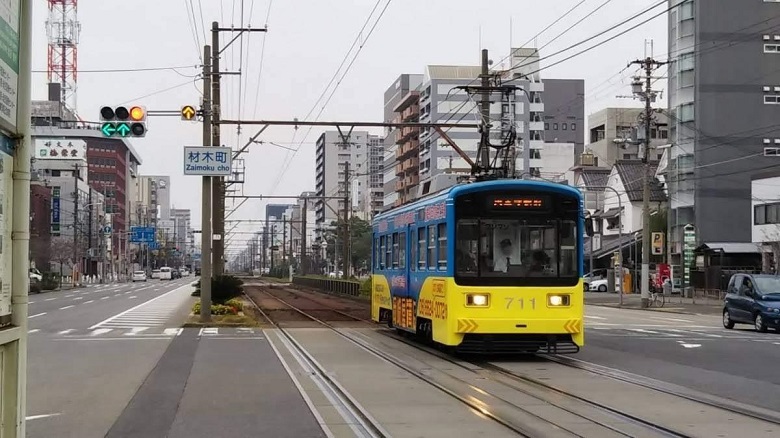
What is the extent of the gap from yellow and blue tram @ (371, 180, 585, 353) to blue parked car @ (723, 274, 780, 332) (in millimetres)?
12108

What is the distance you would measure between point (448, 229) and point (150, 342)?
904cm

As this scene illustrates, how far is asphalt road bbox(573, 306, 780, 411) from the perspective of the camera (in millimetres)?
13242

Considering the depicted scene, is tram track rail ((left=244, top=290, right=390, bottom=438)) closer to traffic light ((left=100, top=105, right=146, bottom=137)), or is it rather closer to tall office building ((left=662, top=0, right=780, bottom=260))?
traffic light ((left=100, top=105, right=146, bottom=137))

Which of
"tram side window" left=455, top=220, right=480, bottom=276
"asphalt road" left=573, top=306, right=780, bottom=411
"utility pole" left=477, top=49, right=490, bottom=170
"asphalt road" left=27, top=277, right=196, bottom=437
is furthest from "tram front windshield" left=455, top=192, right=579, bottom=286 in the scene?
"utility pole" left=477, top=49, right=490, bottom=170

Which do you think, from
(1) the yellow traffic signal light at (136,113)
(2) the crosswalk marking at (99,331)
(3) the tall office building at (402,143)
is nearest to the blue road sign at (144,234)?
(3) the tall office building at (402,143)

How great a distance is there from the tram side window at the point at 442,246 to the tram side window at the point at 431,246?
1.41ft

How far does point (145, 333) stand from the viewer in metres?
24.0

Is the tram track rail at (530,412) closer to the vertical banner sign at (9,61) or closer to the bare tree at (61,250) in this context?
the vertical banner sign at (9,61)

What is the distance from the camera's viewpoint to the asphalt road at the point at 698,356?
1324cm

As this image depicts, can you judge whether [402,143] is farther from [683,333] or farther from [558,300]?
[558,300]

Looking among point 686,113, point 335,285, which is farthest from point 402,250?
point 686,113

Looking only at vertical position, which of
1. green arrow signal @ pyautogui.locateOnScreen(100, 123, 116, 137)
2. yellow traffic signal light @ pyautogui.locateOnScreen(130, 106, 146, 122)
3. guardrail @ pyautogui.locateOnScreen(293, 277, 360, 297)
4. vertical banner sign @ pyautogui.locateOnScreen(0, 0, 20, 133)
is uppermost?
yellow traffic signal light @ pyautogui.locateOnScreen(130, 106, 146, 122)

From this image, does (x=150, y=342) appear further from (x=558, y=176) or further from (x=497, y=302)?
(x=558, y=176)

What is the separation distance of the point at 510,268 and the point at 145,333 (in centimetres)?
1225
